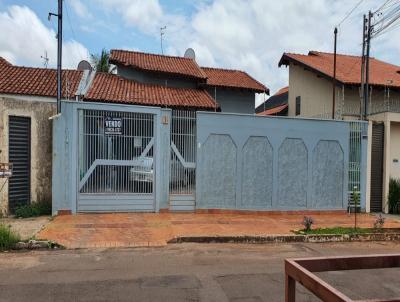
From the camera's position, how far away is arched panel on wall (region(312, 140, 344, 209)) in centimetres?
1407

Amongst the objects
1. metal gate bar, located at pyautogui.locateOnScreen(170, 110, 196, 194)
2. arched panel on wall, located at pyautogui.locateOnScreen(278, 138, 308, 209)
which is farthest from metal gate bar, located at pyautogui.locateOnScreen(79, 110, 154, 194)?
arched panel on wall, located at pyautogui.locateOnScreen(278, 138, 308, 209)

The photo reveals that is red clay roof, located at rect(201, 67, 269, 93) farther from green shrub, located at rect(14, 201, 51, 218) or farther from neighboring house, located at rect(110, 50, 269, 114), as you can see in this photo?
green shrub, located at rect(14, 201, 51, 218)

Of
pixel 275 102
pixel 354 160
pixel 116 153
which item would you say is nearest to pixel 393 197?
pixel 354 160

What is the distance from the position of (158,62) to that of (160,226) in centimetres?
1418

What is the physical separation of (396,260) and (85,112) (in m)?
10.4

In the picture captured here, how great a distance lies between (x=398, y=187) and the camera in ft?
50.6

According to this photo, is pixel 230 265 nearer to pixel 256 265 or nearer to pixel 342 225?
pixel 256 265

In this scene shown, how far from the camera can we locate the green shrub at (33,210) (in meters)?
11.6

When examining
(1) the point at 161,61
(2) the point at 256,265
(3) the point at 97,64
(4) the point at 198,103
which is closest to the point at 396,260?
(2) the point at 256,265

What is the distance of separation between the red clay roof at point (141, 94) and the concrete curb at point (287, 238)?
906 centimetres

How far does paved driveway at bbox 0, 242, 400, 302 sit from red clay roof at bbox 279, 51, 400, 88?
43.6 feet

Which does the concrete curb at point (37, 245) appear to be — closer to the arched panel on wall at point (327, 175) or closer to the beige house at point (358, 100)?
the arched panel on wall at point (327, 175)

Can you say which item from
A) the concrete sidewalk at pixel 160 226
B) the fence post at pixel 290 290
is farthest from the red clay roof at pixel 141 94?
the fence post at pixel 290 290

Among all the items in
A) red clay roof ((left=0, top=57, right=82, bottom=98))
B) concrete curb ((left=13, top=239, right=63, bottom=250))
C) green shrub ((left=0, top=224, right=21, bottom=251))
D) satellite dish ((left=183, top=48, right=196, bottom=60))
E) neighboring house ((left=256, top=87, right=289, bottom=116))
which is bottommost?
concrete curb ((left=13, top=239, right=63, bottom=250))
